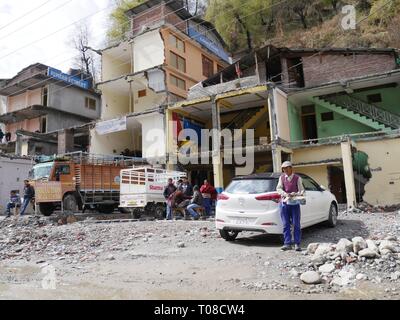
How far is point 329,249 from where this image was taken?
6.37 m

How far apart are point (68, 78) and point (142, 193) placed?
25118 mm

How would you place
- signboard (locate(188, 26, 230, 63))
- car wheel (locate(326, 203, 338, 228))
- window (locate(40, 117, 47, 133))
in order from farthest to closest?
1. window (locate(40, 117, 47, 133))
2. signboard (locate(188, 26, 230, 63))
3. car wheel (locate(326, 203, 338, 228))

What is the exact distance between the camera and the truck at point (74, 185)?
1714 centimetres

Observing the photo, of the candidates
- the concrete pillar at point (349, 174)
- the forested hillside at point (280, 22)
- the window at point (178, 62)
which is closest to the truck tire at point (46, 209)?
the concrete pillar at point (349, 174)

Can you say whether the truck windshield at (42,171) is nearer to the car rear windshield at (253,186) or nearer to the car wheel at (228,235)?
the car wheel at (228,235)

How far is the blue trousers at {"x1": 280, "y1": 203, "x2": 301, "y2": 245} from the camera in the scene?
7219 millimetres

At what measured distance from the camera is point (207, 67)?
3550cm

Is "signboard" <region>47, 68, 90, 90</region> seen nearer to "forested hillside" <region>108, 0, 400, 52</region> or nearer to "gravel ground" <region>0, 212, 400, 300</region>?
"forested hillside" <region>108, 0, 400, 52</region>

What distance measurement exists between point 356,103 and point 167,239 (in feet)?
A: 59.2

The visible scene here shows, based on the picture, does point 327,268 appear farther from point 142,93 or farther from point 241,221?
point 142,93

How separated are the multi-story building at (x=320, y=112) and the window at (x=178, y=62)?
5.08 m

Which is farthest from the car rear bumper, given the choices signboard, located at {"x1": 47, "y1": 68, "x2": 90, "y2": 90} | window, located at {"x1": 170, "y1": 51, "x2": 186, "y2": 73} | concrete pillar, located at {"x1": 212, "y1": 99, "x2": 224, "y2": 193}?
signboard, located at {"x1": 47, "y1": 68, "x2": 90, "y2": 90}

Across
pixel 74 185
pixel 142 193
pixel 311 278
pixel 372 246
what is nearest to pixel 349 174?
pixel 142 193
